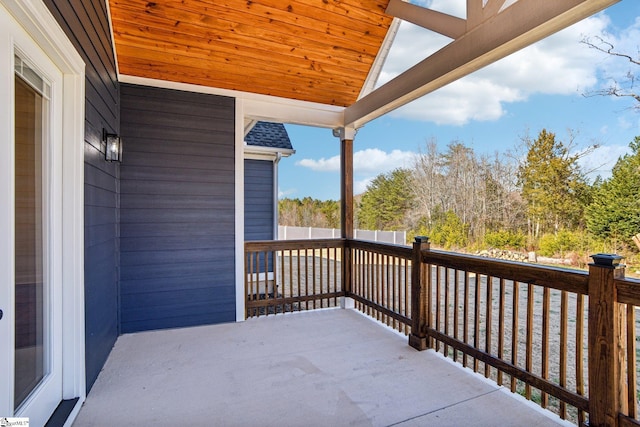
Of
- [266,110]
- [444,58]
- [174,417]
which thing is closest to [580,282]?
[444,58]

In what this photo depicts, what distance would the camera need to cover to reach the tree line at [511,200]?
24.7ft

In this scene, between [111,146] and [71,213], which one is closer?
[71,213]

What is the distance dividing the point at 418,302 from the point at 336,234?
34.6ft

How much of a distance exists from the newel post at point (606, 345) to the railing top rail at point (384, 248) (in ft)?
5.57

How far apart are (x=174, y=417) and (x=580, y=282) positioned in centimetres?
265

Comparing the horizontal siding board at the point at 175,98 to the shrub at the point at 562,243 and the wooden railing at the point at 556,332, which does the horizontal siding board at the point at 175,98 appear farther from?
the shrub at the point at 562,243

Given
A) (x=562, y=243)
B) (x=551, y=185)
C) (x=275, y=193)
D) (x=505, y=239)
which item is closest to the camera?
(x=275, y=193)

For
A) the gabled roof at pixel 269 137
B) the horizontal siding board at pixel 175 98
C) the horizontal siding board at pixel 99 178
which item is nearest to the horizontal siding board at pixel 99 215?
the horizontal siding board at pixel 99 178

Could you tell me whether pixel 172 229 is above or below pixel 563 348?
above

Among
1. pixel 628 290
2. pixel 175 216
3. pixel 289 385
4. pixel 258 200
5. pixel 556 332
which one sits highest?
pixel 258 200

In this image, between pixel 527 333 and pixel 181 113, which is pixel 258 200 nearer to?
pixel 181 113

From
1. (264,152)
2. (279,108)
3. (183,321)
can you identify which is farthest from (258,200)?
(183,321)

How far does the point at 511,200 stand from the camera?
33.6 ft

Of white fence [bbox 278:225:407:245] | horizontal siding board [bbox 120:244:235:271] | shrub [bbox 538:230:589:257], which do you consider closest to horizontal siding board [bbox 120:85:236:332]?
horizontal siding board [bbox 120:244:235:271]
